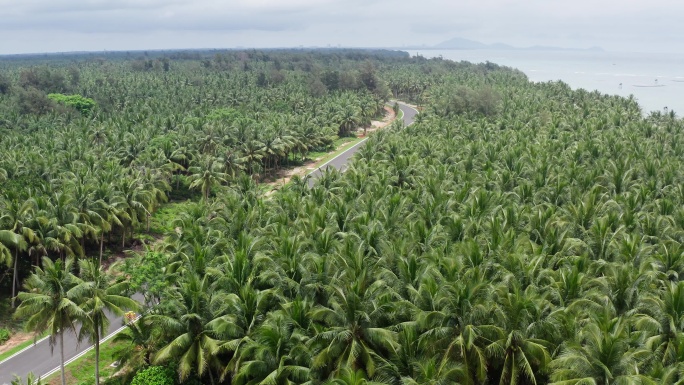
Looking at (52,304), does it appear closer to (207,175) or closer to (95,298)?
(95,298)

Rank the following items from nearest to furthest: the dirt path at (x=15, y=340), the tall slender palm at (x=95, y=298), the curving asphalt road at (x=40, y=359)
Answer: the tall slender palm at (x=95, y=298), the curving asphalt road at (x=40, y=359), the dirt path at (x=15, y=340)

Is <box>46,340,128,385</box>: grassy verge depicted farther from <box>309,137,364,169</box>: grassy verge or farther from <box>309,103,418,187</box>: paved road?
<box>309,137,364,169</box>: grassy verge

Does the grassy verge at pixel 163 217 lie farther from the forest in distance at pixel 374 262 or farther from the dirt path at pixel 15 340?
the dirt path at pixel 15 340

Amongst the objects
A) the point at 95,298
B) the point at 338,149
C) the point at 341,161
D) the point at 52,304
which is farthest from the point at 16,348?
the point at 338,149

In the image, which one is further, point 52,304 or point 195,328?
point 195,328

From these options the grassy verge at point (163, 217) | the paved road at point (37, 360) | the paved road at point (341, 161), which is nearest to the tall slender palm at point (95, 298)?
the paved road at point (37, 360)

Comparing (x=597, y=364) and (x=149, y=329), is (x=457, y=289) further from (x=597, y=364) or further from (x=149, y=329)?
(x=149, y=329)
